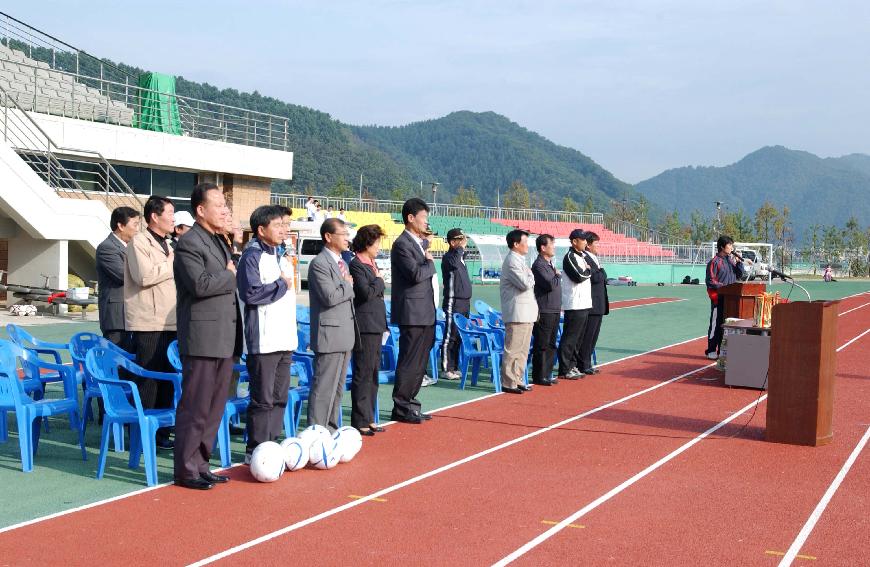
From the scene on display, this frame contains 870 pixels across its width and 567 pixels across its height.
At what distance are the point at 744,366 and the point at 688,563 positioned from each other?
711 cm

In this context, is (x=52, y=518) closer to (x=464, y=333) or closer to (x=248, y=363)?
(x=248, y=363)

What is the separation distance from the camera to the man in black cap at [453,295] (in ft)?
38.6

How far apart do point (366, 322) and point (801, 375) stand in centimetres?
388

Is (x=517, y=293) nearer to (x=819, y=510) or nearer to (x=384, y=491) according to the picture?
(x=384, y=491)

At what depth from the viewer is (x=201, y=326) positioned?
6238mm

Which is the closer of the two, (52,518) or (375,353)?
(52,518)

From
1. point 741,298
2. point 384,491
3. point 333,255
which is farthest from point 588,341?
point 384,491

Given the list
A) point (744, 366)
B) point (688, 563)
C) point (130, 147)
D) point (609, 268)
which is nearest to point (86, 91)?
point (130, 147)

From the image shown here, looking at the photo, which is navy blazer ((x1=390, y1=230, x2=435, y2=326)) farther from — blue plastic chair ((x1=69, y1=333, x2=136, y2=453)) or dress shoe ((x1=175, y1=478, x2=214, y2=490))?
dress shoe ((x1=175, y1=478, x2=214, y2=490))

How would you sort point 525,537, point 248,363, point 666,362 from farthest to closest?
1. point 666,362
2. point 248,363
3. point 525,537

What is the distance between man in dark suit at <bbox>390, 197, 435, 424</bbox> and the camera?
870 centimetres

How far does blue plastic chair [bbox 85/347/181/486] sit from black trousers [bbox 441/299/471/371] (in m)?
4.89

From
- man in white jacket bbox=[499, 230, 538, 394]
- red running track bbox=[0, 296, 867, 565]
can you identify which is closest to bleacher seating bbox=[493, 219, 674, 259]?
man in white jacket bbox=[499, 230, 538, 394]

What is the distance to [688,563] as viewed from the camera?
5.06 meters
